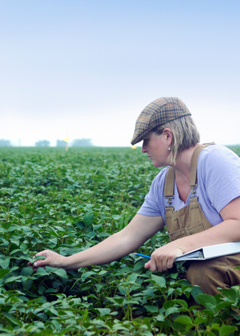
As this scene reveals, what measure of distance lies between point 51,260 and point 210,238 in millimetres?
1017

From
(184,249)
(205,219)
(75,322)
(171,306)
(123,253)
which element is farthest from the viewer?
(123,253)

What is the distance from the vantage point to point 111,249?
8.37ft

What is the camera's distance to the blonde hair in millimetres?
2373

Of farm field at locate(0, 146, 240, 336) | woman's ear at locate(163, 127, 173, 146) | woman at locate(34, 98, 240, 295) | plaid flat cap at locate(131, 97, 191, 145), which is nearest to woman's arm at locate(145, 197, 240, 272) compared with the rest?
woman at locate(34, 98, 240, 295)

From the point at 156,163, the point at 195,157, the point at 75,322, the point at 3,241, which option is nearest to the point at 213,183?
the point at 195,157

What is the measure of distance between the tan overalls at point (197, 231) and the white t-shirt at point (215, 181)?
0.11 ft

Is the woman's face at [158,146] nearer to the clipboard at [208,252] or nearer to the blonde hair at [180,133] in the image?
the blonde hair at [180,133]

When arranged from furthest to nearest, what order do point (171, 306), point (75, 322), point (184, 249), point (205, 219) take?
1. point (205, 219)
2. point (184, 249)
3. point (171, 306)
4. point (75, 322)

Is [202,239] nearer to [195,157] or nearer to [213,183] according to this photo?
[213,183]

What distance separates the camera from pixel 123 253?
102 inches

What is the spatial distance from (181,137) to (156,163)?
0.24 metres

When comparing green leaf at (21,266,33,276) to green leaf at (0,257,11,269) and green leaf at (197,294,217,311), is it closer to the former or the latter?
green leaf at (0,257,11,269)

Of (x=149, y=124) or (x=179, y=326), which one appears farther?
(x=149, y=124)

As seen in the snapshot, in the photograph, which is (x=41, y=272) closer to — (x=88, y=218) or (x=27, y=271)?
(x=27, y=271)
